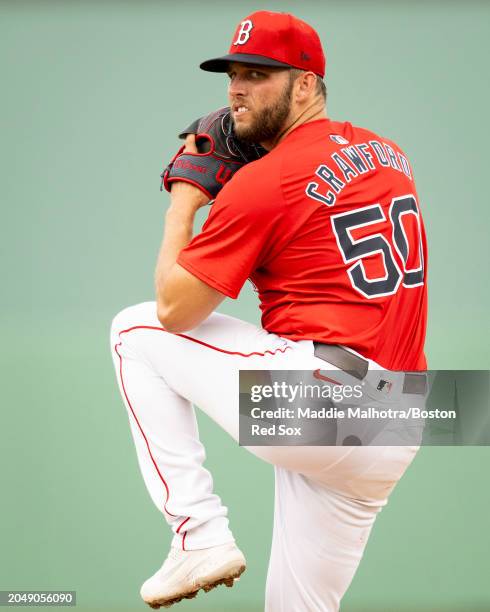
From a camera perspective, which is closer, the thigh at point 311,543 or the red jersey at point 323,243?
the red jersey at point 323,243

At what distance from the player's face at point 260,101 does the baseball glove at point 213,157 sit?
0.05 m

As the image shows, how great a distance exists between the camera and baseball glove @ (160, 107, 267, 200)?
2203 millimetres

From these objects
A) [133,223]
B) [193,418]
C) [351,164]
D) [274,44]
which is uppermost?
[274,44]

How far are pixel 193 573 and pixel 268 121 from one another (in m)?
0.93

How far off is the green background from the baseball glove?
2.53m

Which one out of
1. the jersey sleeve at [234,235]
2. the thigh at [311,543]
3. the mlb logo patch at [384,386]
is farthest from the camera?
the thigh at [311,543]

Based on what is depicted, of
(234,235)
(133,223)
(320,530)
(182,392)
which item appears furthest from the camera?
(133,223)

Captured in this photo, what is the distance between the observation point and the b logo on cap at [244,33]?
2186mm

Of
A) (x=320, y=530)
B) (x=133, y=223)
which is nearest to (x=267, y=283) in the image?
(x=320, y=530)

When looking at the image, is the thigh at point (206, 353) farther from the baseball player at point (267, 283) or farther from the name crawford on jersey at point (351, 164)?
the name crawford on jersey at point (351, 164)

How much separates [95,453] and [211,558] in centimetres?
274

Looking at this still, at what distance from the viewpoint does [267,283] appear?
2.20 m

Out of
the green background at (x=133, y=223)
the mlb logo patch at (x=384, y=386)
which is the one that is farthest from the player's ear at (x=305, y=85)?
the green background at (x=133, y=223)

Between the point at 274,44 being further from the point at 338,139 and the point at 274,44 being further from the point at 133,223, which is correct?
the point at 133,223
